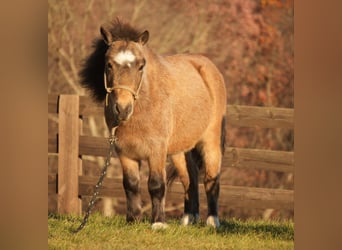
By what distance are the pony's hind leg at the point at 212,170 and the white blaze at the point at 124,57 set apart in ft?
4.48

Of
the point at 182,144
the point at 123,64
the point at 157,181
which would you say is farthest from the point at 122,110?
the point at 182,144

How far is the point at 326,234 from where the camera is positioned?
5.51ft

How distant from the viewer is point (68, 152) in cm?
568

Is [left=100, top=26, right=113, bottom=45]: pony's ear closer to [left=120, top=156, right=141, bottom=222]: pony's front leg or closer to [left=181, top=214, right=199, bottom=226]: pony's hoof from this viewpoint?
[left=120, top=156, right=141, bottom=222]: pony's front leg

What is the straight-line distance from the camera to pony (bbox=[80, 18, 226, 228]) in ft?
13.8

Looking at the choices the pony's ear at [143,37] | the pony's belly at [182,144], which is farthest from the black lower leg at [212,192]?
the pony's ear at [143,37]

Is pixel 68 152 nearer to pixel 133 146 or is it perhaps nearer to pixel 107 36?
pixel 133 146

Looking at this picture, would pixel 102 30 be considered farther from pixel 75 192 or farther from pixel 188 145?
pixel 75 192

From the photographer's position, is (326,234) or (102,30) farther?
(102,30)

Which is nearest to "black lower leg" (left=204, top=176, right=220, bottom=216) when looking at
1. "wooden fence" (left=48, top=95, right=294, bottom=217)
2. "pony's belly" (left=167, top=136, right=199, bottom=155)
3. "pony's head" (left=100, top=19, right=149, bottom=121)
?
"pony's belly" (left=167, top=136, right=199, bottom=155)

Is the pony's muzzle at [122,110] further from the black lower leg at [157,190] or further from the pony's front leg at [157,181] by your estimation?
the black lower leg at [157,190]

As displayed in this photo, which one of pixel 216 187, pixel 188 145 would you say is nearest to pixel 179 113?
pixel 188 145

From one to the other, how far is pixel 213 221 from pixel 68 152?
1.62 metres

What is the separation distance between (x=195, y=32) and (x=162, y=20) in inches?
18.2
